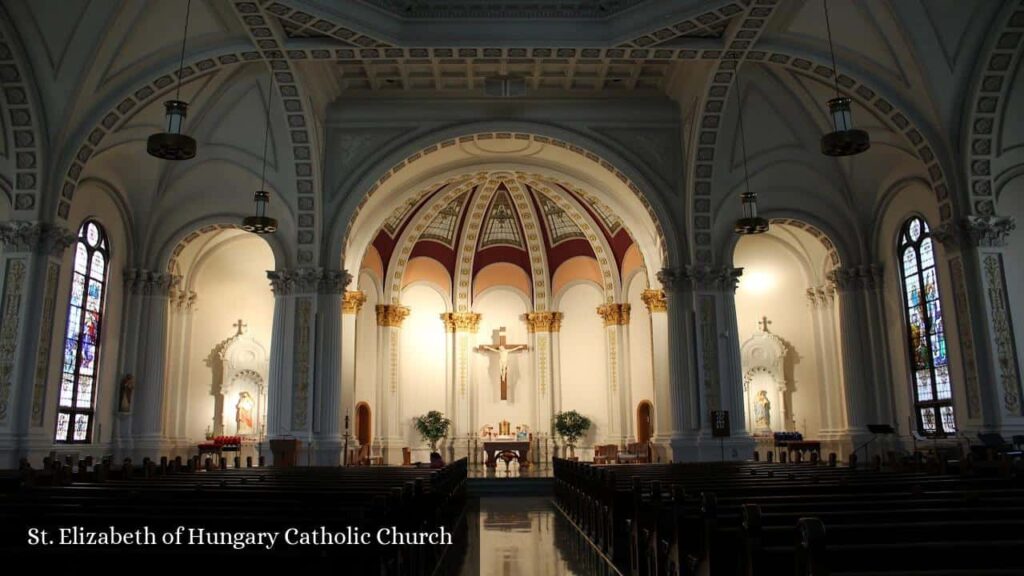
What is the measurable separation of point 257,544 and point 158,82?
1412 cm

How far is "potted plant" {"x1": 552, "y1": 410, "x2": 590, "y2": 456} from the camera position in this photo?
25688mm

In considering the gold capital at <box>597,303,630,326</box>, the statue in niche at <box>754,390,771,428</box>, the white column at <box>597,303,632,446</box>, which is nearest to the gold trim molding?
the white column at <box>597,303,632,446</box>

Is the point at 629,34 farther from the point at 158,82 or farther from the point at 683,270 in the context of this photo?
the point at 158,82

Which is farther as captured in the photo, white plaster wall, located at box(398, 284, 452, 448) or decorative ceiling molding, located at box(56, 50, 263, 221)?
white plaster wall, located at box(398, 284, 452, 448)

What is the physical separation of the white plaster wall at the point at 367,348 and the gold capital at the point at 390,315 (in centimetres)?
19

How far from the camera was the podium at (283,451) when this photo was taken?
17156mm

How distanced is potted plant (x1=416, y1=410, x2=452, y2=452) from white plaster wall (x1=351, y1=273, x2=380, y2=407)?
5.32 ft

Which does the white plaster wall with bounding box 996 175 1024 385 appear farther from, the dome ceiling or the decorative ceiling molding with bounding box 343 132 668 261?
the dome ceiling

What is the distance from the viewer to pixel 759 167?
19.3 m

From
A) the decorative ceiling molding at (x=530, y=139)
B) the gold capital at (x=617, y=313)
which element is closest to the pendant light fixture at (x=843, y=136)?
the decorative ceiling molding at (x=530, y=139)

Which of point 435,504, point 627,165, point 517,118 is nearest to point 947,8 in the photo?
point 627,165

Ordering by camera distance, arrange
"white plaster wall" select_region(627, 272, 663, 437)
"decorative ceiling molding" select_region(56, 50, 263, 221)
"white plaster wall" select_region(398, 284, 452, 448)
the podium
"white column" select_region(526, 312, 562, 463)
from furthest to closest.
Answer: "white plaster wall" select_region(398, 284, 452, 448), "white column" select_region(526, 312, 562, 463), "white plaster wall" select_region(627, 272, 663, 437), the podium, "decorative ceiling molding" select_region(56, 50, 263, 221)

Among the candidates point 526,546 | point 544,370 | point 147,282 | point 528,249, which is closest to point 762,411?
point 544,370

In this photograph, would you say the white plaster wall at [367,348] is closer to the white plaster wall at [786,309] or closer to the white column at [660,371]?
the white column at [660,371]
